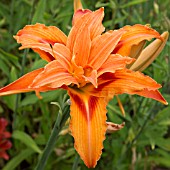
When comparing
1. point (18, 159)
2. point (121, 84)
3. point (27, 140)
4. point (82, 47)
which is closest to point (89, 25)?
point (82, 47)

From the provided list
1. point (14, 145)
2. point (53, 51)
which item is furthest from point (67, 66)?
point (14, 145)

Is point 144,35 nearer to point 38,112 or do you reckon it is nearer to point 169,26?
point 169,26

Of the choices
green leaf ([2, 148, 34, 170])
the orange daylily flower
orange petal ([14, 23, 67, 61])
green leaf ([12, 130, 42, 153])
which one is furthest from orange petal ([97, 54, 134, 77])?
green leaf ([2, 148, 34, 170])

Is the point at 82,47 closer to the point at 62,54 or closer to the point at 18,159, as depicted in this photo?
the point at 62,54

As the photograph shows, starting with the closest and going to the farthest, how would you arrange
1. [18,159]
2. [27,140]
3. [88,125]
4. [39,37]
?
[88,125]
[39,37]
[27,140]
[18,159]

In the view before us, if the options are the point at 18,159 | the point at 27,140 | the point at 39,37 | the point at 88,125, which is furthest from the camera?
the point at 18,159

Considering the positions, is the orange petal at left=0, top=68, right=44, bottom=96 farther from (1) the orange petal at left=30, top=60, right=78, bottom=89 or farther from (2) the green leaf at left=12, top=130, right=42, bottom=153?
(2) the green leaf at left=12, top=130, right=42, bottom=153

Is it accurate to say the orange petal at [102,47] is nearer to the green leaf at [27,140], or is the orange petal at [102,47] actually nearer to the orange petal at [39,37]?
the orange petal at [39,37]
